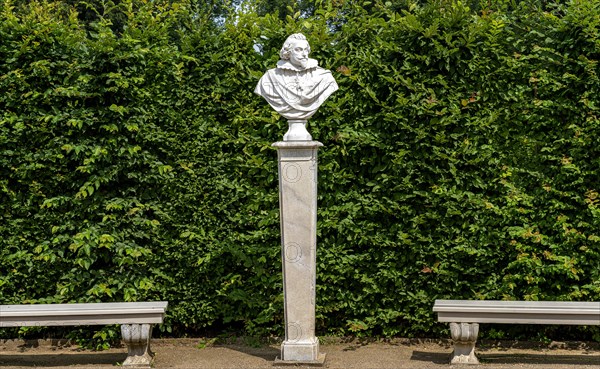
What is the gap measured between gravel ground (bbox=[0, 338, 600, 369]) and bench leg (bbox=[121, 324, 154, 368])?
4.9 inches

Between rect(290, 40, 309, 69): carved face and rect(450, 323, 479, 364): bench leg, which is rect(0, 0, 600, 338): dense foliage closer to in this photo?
rect(450, 323, 479, 364): bench leg

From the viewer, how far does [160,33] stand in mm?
7059

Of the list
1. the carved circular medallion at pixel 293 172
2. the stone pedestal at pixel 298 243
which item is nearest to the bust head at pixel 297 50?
the stone pedestal at pixel 298 243

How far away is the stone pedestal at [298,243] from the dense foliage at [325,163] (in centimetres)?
77

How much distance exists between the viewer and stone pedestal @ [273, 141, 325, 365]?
604 centimetres

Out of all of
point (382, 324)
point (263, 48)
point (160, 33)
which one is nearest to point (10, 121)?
point (160, 33)

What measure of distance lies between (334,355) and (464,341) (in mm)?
1140

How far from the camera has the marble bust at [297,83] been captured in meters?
6.05

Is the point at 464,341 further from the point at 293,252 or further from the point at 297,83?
the point at 297,83

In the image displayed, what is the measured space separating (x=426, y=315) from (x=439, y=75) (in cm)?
210

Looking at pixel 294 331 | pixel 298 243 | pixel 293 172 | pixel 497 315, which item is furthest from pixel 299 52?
pixel 497 315

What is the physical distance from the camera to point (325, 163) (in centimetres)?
686

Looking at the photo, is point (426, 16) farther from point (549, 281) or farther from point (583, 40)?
point (549, 281)

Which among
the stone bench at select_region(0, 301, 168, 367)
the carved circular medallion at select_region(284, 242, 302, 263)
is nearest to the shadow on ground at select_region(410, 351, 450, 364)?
the carved circular medallion at select_region(284, 242, 302, 263)
